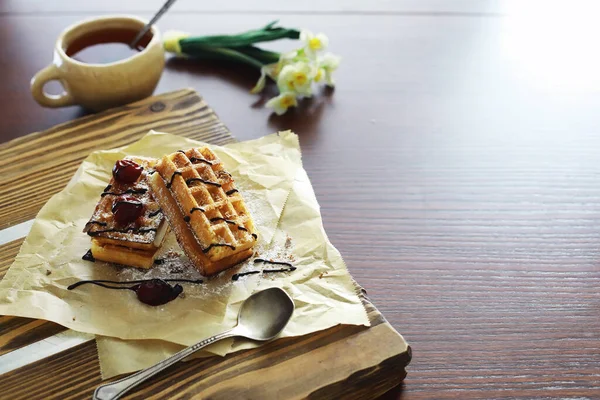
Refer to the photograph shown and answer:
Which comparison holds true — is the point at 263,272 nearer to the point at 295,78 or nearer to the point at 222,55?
the point at 295,78

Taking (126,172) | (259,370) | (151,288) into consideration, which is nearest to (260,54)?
(126,172)

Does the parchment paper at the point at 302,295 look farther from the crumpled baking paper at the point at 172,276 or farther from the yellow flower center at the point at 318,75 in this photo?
the yellow flower center at the point at 318,75

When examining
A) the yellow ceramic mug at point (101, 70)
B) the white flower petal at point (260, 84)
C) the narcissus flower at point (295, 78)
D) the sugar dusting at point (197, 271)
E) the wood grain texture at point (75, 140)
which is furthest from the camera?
the white flower petal at point (260, 84)

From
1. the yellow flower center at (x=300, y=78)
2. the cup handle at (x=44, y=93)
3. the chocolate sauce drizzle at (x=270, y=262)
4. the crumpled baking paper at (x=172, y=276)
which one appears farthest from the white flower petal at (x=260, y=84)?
the chocolate sauce drizzle at (x=270, y=262)

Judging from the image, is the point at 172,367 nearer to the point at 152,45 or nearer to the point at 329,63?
the point at 152,45


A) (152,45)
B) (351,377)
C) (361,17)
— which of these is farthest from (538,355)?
(361,17)

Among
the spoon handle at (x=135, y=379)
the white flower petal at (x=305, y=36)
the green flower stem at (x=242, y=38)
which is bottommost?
the spoon handle at (x=135, y=379)
